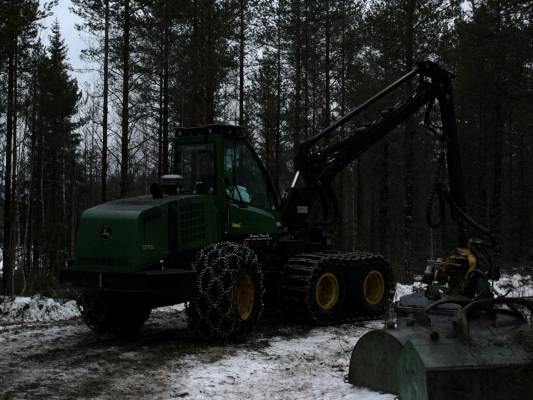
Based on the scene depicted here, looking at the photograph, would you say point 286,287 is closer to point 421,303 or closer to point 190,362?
point 190,362

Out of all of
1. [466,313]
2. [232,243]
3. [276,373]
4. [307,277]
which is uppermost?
[232,243]

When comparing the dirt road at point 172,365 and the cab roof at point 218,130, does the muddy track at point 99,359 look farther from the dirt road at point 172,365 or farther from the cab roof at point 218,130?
the cab roof at point 218,130

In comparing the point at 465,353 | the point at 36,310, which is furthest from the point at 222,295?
the point at 36,310

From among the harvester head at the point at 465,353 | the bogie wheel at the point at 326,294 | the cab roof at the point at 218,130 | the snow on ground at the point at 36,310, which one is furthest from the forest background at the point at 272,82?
the harvester head at the point at 465,353

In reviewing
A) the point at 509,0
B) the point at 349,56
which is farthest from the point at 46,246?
the point at 509,0

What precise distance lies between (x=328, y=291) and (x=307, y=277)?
0.79 metres

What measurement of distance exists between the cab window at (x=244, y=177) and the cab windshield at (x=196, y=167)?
0.77ft

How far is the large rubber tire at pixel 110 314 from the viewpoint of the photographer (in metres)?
8.96

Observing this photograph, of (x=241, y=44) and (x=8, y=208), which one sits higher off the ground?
(x=241, y=44)

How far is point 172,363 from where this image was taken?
23.2 ft

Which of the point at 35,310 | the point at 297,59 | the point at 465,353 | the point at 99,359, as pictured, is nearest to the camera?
the point at 465,353

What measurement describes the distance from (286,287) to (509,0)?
10028mm

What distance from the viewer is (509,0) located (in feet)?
48.5

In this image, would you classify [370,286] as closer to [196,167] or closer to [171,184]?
[196,167]
